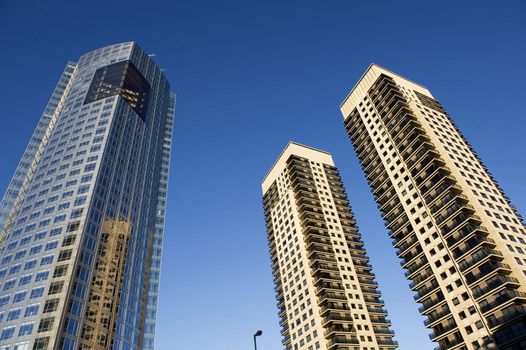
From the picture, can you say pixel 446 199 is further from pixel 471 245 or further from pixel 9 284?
pixel 9 284

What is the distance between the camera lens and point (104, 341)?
87438 mm

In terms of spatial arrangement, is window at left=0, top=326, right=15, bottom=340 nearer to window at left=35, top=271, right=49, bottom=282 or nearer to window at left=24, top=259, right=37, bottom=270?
window at left=35, top=271, right=49, bottom=282

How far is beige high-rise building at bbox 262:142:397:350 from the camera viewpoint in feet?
298

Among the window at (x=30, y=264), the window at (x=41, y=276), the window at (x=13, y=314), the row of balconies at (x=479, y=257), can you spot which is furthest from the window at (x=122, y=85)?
the row of balconies at (x=479, y=257)

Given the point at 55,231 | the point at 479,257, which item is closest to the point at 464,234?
the point at 479,257

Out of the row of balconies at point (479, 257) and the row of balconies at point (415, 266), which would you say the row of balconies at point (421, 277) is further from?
the row of balconies at point (479, 257)

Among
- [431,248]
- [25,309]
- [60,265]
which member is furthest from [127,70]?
[431,248]

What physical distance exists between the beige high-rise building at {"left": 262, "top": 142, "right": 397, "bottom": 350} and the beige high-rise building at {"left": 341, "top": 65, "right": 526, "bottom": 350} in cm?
2009

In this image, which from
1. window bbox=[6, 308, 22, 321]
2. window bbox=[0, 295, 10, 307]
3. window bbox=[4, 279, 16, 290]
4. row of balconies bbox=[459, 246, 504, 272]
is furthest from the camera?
window bbox=[4, 279, 16, 290]

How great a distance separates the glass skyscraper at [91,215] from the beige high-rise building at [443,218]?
65199 mm

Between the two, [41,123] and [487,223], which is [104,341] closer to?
[487,223]

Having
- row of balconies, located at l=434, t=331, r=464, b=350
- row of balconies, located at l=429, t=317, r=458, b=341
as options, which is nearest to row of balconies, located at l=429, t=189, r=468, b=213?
row of balconies, located at l=429, t=317, r=458, b=341

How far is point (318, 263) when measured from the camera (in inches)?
3957

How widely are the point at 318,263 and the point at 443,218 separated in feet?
114
